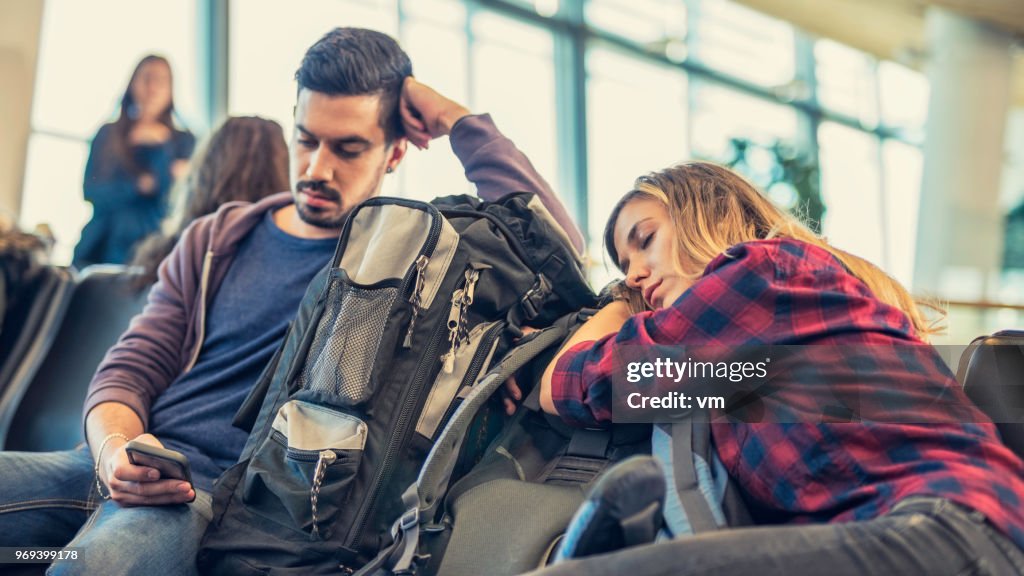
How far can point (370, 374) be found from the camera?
135 cm

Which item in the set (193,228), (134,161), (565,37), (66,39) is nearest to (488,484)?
(193,228)

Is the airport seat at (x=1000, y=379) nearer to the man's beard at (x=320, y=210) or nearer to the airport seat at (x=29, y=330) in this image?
the man's beard at (x=320, y=210)

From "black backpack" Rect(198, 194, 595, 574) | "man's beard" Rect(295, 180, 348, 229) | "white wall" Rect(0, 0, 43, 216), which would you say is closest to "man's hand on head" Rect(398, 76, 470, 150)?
"man's beard" Rect(295, 180, 348, 229)

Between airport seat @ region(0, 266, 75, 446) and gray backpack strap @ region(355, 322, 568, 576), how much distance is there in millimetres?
1314

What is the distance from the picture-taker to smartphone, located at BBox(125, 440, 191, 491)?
4.58 ft

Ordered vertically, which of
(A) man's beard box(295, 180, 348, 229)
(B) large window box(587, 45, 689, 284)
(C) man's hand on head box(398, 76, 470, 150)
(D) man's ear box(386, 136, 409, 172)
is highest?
(B) large window box(587, 45, 689, 284)

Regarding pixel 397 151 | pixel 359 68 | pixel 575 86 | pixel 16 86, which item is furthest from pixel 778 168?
pixel 359 68

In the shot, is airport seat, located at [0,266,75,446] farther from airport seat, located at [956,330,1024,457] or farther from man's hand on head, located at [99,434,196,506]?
airport seat, located at [956,330,1024,457]

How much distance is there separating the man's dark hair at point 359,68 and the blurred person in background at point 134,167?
71.1 inches

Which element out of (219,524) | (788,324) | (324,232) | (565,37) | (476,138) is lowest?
(219,524)

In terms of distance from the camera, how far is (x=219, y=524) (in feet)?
4.57

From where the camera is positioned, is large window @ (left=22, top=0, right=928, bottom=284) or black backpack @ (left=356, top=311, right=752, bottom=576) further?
large window @ (left=22, top=0, right=928, bottom=284)

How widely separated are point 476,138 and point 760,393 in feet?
2.93

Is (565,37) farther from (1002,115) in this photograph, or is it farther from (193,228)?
(193,228)
